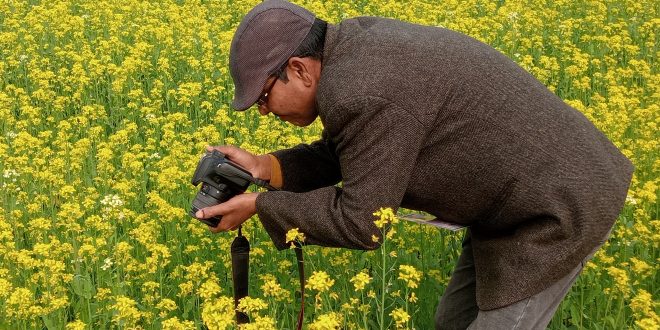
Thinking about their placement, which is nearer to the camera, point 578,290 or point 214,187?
point 214,187

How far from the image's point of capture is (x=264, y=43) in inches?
112

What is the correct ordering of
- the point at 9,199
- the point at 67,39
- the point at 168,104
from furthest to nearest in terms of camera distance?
the point at 67,39
the point at 168,104
the point at 9,199

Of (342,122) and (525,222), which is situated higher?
(342,122)

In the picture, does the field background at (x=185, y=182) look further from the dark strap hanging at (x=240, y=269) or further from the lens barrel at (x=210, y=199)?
the lens barrel at (x=210, y=199)

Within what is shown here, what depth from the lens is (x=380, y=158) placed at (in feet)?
8.96

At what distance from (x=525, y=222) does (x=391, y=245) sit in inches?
67.9

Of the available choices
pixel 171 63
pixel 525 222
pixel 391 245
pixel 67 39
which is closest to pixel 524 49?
pixel 171 63

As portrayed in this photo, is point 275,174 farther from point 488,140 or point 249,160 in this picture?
point 488,140

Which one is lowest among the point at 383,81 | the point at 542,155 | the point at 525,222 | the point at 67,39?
the point at 67,39

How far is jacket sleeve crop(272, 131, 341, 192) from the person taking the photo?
347 cm

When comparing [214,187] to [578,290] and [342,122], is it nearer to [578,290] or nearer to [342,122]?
[342,122]

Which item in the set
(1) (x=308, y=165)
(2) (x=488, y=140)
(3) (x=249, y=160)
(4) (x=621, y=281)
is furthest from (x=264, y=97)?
(4) (x=621, y=281)

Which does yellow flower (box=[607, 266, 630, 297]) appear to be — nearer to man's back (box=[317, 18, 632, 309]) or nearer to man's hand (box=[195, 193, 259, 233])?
man's back (box=[317, 18, 632, 309])

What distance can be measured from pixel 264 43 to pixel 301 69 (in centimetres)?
14
